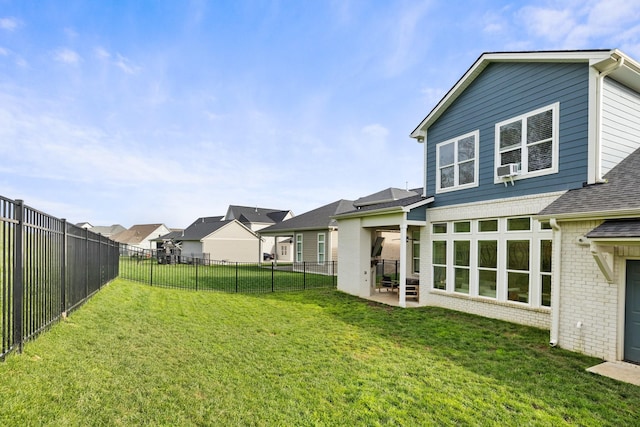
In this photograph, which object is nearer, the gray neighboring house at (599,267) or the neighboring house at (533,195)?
the gray neighboring house at (599,267)

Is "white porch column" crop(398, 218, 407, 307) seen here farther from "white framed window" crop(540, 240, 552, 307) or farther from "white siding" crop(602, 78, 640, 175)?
"white siding" crop(602, 78, 640, 175)

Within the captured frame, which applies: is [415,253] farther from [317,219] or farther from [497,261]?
[317,219]

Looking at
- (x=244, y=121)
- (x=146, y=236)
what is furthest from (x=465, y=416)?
(x=146, y=236)

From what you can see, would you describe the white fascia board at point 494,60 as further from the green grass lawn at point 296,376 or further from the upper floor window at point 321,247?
the upper floor window at point 321,247

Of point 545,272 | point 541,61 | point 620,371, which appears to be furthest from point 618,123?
point 620,371

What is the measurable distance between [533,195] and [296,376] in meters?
A: 7.32

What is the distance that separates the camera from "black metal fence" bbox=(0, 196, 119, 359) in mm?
4301

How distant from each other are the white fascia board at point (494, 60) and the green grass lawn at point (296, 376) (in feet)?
21.0

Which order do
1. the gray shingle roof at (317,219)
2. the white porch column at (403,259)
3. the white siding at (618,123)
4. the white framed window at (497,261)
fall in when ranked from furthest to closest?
the gray shingle roof at (317,219) < the white porch column at (403,259) < the white framed window at (497,261) < the white siding at (618,123)

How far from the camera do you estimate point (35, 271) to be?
508 centimetres

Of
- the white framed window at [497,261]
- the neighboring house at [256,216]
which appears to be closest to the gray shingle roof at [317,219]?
the white framed window at [497,261]

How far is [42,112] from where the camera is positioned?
10922mm

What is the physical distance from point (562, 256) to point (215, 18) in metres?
13.1

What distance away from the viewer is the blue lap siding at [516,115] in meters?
7.55
